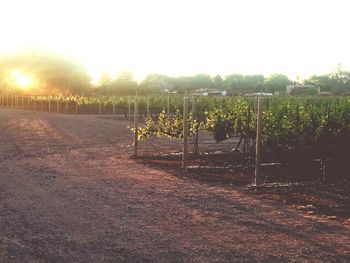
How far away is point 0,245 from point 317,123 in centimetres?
835

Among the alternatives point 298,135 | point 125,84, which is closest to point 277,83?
point 125,84

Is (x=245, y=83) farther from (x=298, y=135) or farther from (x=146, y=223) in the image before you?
(x=146, y=223)

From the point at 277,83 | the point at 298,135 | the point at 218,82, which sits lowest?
the point at 298,135

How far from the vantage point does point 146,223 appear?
640cm

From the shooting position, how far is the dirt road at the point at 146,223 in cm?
514

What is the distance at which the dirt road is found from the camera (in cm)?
514

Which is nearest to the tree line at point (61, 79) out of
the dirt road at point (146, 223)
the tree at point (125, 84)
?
the tree at point (125, 84)

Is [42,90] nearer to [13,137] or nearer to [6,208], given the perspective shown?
[13,137]

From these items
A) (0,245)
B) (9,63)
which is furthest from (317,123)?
(9,63)

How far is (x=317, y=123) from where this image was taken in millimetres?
11688

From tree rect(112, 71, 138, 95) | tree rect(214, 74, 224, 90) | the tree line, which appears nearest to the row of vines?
the tree line

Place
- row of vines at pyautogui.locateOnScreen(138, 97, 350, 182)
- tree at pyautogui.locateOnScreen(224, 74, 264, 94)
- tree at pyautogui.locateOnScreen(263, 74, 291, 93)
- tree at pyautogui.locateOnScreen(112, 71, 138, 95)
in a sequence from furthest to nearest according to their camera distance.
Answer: tree at pyautogui.locateOnScreen(224, 74, 264, 94) < tree at pyautogui.locateOnScreen(263, 74, 291, 93) < tree at pyautogui.locateOnScreen(112, 71, 138, 95) < row of vines at pyautogui.locateOnScreen(138, 97, 350, 182)

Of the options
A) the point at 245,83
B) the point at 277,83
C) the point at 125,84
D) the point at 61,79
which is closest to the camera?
the point at 125,84

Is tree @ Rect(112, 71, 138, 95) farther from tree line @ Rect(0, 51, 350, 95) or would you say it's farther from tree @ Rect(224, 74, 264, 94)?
tree @ Rect(224, 74, 264, 94)
